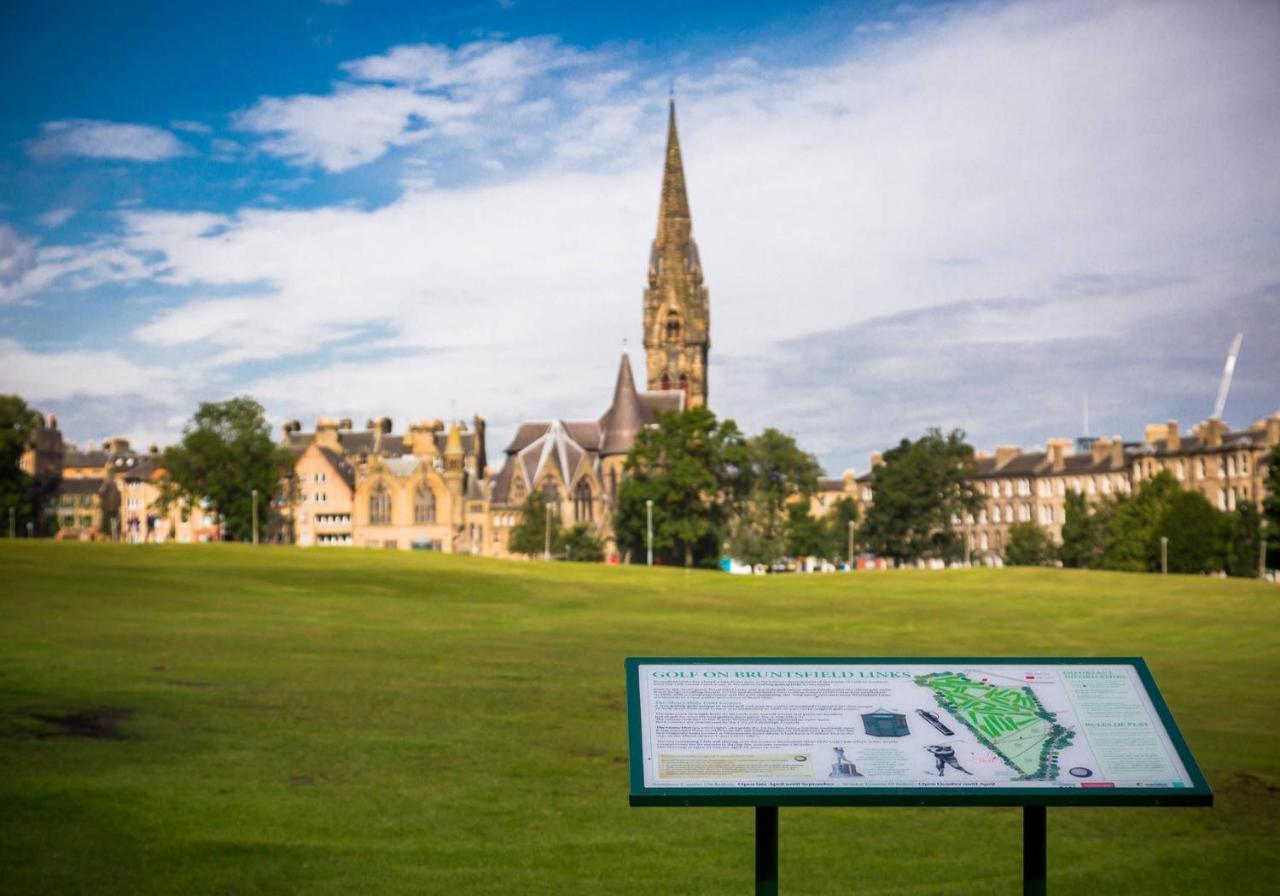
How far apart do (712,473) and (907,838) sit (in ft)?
333

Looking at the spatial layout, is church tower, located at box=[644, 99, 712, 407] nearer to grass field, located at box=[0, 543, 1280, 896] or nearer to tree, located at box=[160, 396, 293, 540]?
tree, located at box=[160, 396, 293, 540]

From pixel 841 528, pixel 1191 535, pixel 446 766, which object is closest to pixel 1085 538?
pixel 1191 535

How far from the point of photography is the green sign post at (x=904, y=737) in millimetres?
10789

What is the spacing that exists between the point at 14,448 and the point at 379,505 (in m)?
34.4

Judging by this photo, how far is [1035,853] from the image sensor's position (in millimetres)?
11852

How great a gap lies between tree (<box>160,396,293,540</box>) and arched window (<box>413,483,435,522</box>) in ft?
55.9

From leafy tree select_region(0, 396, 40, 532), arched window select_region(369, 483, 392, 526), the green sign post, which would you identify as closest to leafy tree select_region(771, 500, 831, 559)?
arched window select_region(369, 483, 392, 526)

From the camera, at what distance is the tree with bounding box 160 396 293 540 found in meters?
131

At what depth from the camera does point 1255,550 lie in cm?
11512

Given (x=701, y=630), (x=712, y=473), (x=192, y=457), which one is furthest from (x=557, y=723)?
(x=192, y=457)

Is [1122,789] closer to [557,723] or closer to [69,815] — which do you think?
[69,815]

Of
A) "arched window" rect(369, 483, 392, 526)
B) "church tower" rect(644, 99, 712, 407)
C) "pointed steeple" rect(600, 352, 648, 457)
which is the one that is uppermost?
"church tower" rect(644, 99, 712, 407)

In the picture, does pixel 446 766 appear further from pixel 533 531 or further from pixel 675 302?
pixel 675 302

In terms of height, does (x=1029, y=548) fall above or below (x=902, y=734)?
below
